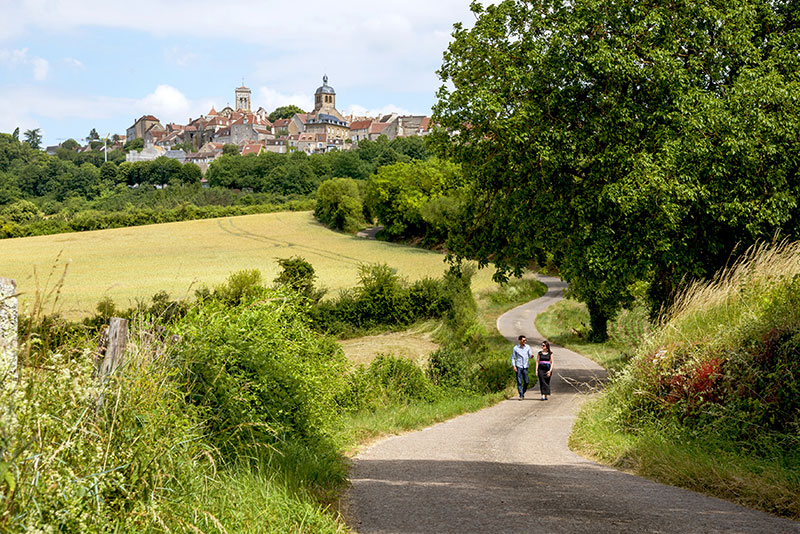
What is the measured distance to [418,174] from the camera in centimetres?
8138

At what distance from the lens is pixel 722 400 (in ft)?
29.6

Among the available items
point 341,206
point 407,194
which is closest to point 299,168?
point 341,206

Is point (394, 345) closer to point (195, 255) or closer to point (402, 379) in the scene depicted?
point (402, 379)

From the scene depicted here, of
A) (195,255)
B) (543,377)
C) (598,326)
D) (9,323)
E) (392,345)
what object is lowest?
(392,345)

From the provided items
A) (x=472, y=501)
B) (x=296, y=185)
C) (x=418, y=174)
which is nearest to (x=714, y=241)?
(x=472, y=501)

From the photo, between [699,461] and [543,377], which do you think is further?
[543,377]

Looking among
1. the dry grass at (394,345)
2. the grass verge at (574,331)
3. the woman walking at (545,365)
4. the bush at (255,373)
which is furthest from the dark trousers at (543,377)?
the dry grass at (394,345)

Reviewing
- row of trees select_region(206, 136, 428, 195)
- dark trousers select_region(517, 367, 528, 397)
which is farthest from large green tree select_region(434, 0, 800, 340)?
row of trees select_region(206, 136, 428, 195)

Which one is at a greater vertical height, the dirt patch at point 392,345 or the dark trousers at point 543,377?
the dark trousers at point 543,377

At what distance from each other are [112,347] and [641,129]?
52.8ft

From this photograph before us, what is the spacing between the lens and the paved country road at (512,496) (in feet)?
18.7

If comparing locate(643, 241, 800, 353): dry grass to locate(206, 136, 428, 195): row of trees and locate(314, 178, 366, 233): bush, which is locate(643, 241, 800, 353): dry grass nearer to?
locate(314, 178, 366, 233): bush

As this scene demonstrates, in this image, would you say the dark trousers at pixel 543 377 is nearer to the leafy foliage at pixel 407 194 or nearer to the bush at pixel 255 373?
the bush at pixel 255 373

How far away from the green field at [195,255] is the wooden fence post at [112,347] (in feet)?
127
